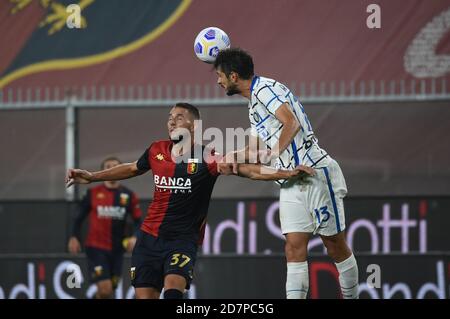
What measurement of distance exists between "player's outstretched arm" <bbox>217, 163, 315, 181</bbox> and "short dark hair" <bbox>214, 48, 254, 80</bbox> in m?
0.66

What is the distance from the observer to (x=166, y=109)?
1152cm

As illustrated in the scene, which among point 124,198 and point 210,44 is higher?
point 210,44

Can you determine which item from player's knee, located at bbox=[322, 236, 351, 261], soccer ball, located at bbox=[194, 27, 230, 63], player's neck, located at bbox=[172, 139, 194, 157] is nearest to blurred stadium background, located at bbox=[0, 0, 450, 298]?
player's knee, located at bbox=[322, 236, 351, 261]


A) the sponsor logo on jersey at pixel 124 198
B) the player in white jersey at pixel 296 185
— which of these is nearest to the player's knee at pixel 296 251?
the player in white jersey at pixel 296 185

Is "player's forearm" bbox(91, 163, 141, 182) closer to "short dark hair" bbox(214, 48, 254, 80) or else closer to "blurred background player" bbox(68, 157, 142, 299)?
"short dark hair" bbox(214, 48, 254, 80)

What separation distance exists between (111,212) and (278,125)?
4693 millimetres

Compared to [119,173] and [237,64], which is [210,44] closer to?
[237,64]

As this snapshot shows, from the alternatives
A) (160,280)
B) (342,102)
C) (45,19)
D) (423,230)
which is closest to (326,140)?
(342,102)

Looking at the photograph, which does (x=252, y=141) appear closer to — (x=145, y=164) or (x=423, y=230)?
(x=145, y=164)

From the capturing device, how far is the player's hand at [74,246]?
1101cm

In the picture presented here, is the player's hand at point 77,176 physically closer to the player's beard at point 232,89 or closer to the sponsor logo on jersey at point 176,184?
the sponsor logo on jersey at point 176,184

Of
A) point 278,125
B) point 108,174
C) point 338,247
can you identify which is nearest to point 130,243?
point 108,174

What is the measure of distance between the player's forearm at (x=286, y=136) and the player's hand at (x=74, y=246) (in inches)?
172

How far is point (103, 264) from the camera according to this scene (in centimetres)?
1118
